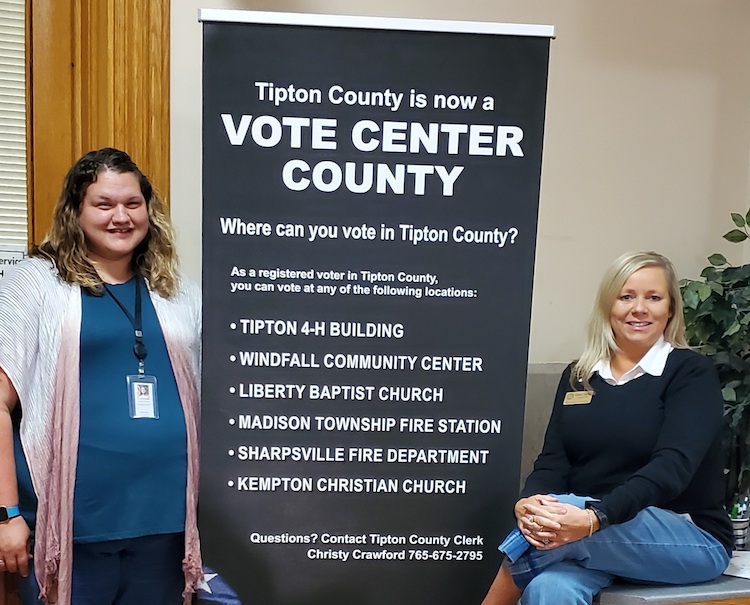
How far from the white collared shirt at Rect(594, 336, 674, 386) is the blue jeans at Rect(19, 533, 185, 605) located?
120 centimetres

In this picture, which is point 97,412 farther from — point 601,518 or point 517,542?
point 601,518

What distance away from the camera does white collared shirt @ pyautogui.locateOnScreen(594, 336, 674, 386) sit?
1.85 m

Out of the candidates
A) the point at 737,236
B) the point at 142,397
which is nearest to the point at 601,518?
the point at 142,397

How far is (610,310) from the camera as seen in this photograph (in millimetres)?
1923

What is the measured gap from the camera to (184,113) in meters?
2.22

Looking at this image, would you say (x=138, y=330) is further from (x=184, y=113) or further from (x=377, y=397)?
(x=184, y=113)

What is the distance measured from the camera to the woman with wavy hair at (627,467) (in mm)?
1684

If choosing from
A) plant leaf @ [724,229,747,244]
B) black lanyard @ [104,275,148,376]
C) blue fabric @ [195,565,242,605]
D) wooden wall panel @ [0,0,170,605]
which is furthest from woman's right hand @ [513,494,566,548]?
wooden wall panel @ [0,0,170,605]

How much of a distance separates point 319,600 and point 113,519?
554 millimetres

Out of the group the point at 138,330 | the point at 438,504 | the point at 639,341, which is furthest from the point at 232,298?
the point at 639,341

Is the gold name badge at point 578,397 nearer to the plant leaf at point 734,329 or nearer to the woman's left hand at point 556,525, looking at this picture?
the woman's left hand at point 556,525

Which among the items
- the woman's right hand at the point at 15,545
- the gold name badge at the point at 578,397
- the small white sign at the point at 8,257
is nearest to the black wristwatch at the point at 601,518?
the gold name badge at the point at 578,397

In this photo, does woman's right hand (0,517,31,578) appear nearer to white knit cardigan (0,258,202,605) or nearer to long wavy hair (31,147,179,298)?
white knit cardigan (0,258,202,605)

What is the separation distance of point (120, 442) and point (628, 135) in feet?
6.38
